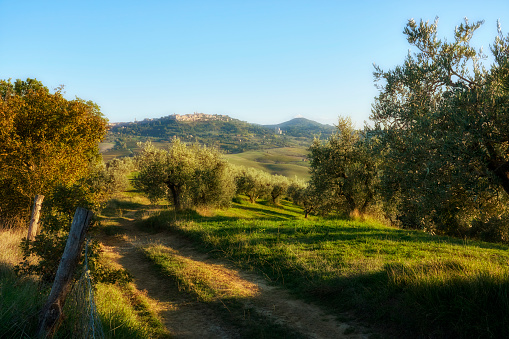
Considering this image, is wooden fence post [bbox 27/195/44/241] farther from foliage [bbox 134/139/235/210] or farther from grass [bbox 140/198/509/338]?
foliage [bbox 134/139/235/210]

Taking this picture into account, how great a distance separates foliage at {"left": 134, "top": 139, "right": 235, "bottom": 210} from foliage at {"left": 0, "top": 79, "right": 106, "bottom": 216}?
7.08 meters

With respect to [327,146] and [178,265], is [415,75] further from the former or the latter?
[327,146]

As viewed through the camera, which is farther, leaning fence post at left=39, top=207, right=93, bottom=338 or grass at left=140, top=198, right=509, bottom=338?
grass at left=140, top=198, right=509, bottom=338

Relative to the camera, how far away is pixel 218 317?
8391 millimetres

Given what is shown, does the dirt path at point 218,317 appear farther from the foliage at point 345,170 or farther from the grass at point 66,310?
the foliage at point 345,170

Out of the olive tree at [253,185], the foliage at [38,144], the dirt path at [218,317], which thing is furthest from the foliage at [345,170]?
the olive tree at [253,185]

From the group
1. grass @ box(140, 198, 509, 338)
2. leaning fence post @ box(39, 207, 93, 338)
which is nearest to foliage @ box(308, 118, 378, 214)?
grass @ box(140, 198, 509, 338)

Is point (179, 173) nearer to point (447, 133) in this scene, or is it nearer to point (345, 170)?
point (345, 170)

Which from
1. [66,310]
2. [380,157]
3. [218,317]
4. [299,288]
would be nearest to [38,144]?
[66,310]

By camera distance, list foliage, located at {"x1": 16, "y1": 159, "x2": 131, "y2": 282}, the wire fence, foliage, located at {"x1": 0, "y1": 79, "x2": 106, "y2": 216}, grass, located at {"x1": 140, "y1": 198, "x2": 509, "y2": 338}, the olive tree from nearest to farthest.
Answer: the wire fence, grass, located at {"x1": 140, "y1": 198, "x2": 509, "y2": 338}, foliage, located at {"x1": 16, "y1": 159, "x2": 131, "y2": 282}, foliage, located at {"x1": 0, "y1": 79, "x2": 106, "y2": 216}, the olive tree

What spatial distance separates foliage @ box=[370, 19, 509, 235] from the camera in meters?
8.48

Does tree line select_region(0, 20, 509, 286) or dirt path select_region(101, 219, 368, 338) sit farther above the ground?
tree line select_region(0, 20, 509, 286)

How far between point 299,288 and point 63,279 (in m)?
7.31

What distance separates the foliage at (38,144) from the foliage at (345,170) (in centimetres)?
1967
